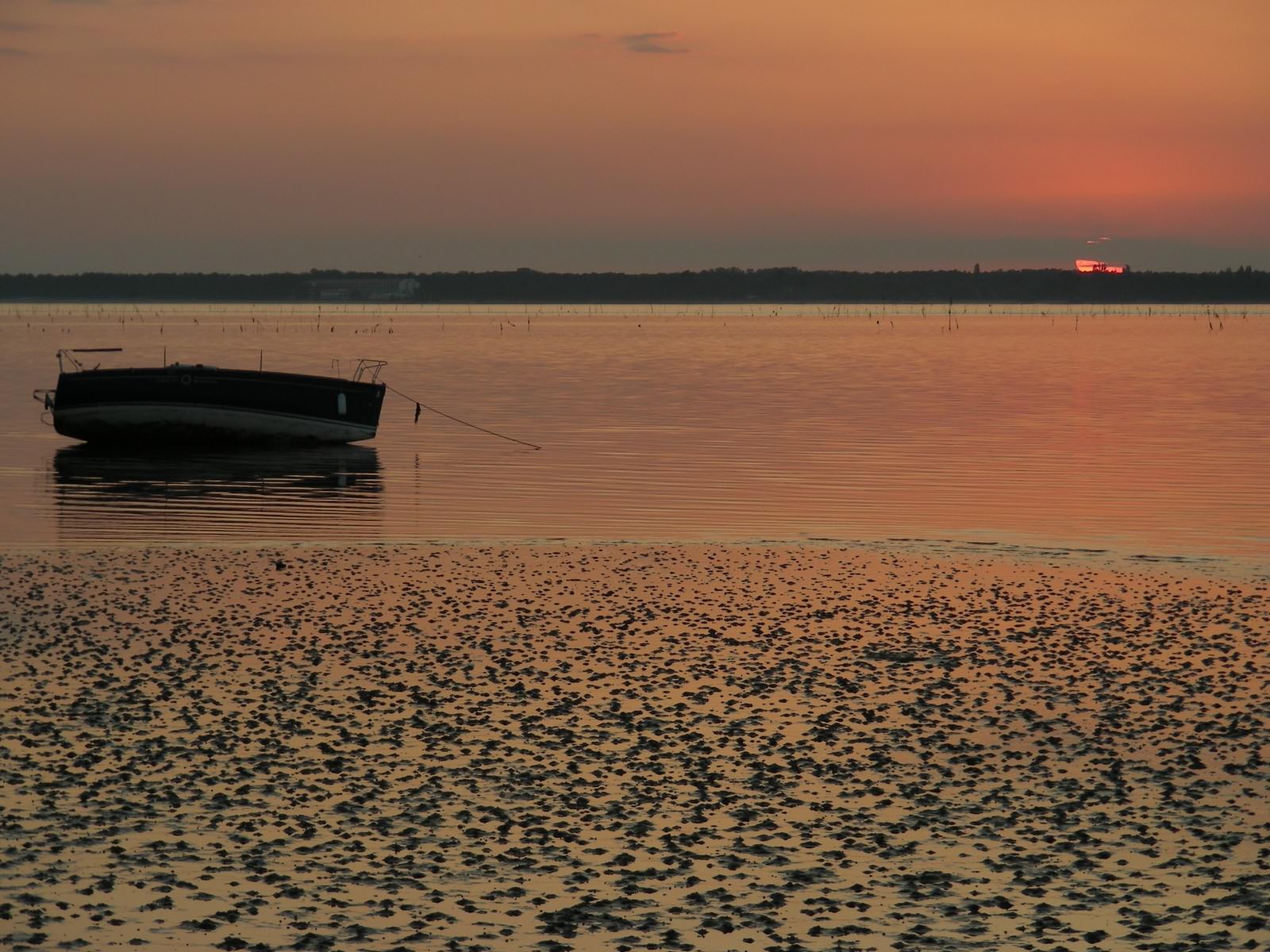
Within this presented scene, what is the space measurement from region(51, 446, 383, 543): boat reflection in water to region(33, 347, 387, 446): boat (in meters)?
0.62

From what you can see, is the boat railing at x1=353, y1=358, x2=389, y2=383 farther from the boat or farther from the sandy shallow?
the sandy shallow

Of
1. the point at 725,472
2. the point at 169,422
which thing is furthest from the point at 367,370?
the point at 725,472

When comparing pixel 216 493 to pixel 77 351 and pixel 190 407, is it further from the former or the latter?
pixel 77 351

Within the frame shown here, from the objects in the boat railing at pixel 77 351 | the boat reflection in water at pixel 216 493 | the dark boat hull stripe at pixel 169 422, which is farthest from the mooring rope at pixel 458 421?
the boat railing at pixel 77 351

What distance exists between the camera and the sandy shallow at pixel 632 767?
1160 cm

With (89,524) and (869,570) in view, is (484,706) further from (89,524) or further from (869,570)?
(89,524)

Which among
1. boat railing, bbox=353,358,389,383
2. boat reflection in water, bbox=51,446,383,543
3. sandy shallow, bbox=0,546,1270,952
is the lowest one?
sandy shallow, bbox=0,546,1270,952

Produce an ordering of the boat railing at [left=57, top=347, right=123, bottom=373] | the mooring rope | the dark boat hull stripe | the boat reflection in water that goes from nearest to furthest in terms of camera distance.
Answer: the boat reflection in water → the boat railing at [left=57, top=347, right=123, bottom=373] → the dark boat hull stripe → the mooring rope

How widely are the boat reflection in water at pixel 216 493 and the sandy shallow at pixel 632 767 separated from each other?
26.3 feet

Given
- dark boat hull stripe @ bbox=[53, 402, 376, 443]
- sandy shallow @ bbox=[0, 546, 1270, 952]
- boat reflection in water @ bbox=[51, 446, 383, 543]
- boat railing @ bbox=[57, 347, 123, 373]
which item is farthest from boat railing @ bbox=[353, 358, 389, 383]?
sandy shallow @ bbox=[0, 546, 1270, 952]

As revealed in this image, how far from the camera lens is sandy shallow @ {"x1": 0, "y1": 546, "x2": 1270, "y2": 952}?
457 inches

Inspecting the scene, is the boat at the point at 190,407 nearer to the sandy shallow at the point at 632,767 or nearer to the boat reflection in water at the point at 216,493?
the boat reflection in water at the point at 216,493

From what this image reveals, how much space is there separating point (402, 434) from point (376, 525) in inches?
1080

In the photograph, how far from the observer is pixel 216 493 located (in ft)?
135
